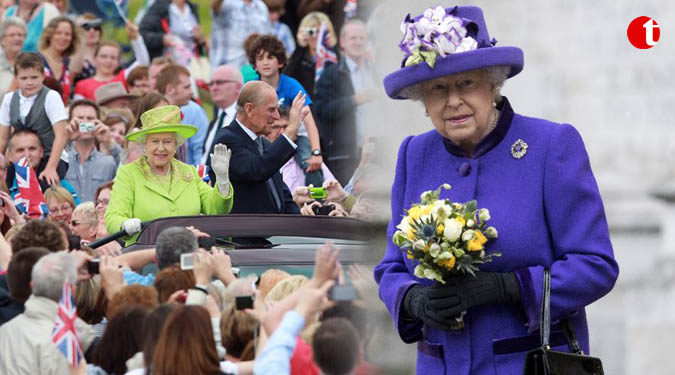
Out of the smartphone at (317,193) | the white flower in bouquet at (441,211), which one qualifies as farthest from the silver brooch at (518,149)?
the smartphone at (317,193)

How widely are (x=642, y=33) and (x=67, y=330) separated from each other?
2347mm

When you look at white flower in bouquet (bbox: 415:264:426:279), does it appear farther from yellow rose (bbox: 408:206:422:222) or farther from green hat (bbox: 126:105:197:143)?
green hat (bbox: 126:105:197:143)

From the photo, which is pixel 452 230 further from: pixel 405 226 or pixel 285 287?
pixel 285 287

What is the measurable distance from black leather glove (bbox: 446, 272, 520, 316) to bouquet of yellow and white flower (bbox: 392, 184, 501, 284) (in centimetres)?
2

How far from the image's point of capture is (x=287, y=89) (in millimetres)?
3762

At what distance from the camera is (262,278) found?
10.0 ft

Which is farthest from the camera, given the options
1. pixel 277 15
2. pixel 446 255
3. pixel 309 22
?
pixel 277 15

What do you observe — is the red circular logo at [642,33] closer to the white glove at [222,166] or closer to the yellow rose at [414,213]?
the white glove at [222,166]

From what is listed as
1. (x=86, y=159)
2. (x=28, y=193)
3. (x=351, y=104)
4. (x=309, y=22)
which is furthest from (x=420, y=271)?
(x=86, y=159)

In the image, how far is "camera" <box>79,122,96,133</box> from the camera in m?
4.95

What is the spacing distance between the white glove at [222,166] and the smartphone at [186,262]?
0.38 meters

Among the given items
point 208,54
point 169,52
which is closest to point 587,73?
point 208,54

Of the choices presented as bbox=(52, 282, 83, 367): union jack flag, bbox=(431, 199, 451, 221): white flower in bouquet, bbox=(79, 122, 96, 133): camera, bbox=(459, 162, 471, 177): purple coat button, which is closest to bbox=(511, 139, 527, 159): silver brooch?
bbox=(459, 162, 471, 177): purple coat button

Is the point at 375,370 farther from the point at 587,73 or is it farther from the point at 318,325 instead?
the point at 587,73
